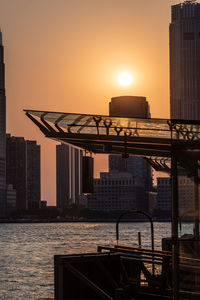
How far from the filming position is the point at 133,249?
1931cm

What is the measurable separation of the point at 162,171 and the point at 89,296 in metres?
11.3

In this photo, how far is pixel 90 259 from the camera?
17344 millimetres

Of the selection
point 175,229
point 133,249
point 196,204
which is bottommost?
point 133,249

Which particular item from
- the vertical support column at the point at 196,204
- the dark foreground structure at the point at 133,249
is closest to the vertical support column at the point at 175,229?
the dark foreground structure at the point at 133,249

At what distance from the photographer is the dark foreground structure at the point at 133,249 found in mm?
13141

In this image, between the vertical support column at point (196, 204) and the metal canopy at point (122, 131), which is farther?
the metal canopy at point (122, 131)

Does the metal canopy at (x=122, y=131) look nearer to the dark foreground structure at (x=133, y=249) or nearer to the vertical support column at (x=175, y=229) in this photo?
the dark foreground structure at (x=133, y=249)

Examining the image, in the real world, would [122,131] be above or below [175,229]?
above

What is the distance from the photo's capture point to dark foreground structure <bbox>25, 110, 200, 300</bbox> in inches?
517

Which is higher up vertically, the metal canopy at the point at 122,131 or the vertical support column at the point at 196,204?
the metal canopy at the point at 122,131

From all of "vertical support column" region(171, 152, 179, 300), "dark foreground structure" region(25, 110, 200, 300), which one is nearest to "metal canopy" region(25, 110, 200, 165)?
"dark foreground structure" region(25, 110, 200, 300)

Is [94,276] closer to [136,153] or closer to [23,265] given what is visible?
[136,153]

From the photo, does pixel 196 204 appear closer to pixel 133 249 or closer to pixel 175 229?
pixel 175 229

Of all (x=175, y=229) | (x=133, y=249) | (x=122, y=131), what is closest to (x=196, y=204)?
(x=175, y=229)
